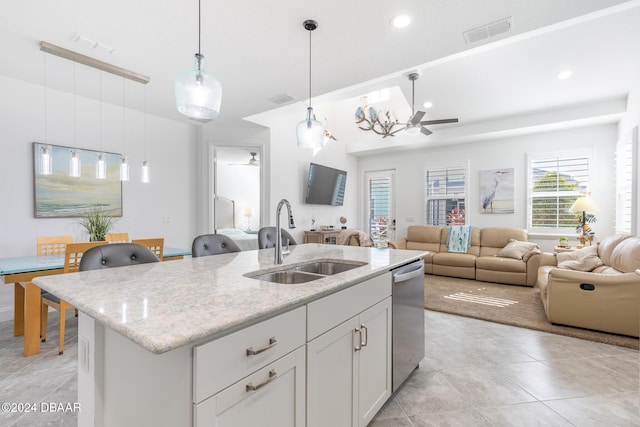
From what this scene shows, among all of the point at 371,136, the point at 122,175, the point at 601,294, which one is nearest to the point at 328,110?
the point at 371,136

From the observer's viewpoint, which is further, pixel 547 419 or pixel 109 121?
pixel 109 121

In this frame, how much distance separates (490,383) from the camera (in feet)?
6.98

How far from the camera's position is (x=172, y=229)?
4.75 meters

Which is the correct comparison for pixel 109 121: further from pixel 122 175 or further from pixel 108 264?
pixel 108 264

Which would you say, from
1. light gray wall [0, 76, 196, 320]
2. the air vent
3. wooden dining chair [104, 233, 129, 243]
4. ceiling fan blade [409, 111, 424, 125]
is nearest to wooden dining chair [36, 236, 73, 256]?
light gray wall [0, 76, 196, 320]

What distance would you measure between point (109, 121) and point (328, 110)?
454 cm

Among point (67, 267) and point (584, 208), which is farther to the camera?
point (584, 208)

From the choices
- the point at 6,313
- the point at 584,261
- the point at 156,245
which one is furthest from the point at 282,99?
the point at 584,261

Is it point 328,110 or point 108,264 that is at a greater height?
point 328,110

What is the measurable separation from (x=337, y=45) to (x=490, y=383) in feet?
9.52

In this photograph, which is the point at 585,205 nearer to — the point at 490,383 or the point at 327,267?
the point at 490,383

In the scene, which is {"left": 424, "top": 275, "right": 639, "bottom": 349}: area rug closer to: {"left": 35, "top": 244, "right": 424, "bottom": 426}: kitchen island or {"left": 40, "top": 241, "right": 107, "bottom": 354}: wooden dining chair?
{"left": 35, "top": 244, "right": 424, "bottom": 426}: kitchen island

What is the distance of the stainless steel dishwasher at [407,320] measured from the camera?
1880mm

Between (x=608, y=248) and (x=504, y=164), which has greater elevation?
(x=504, y=164)
